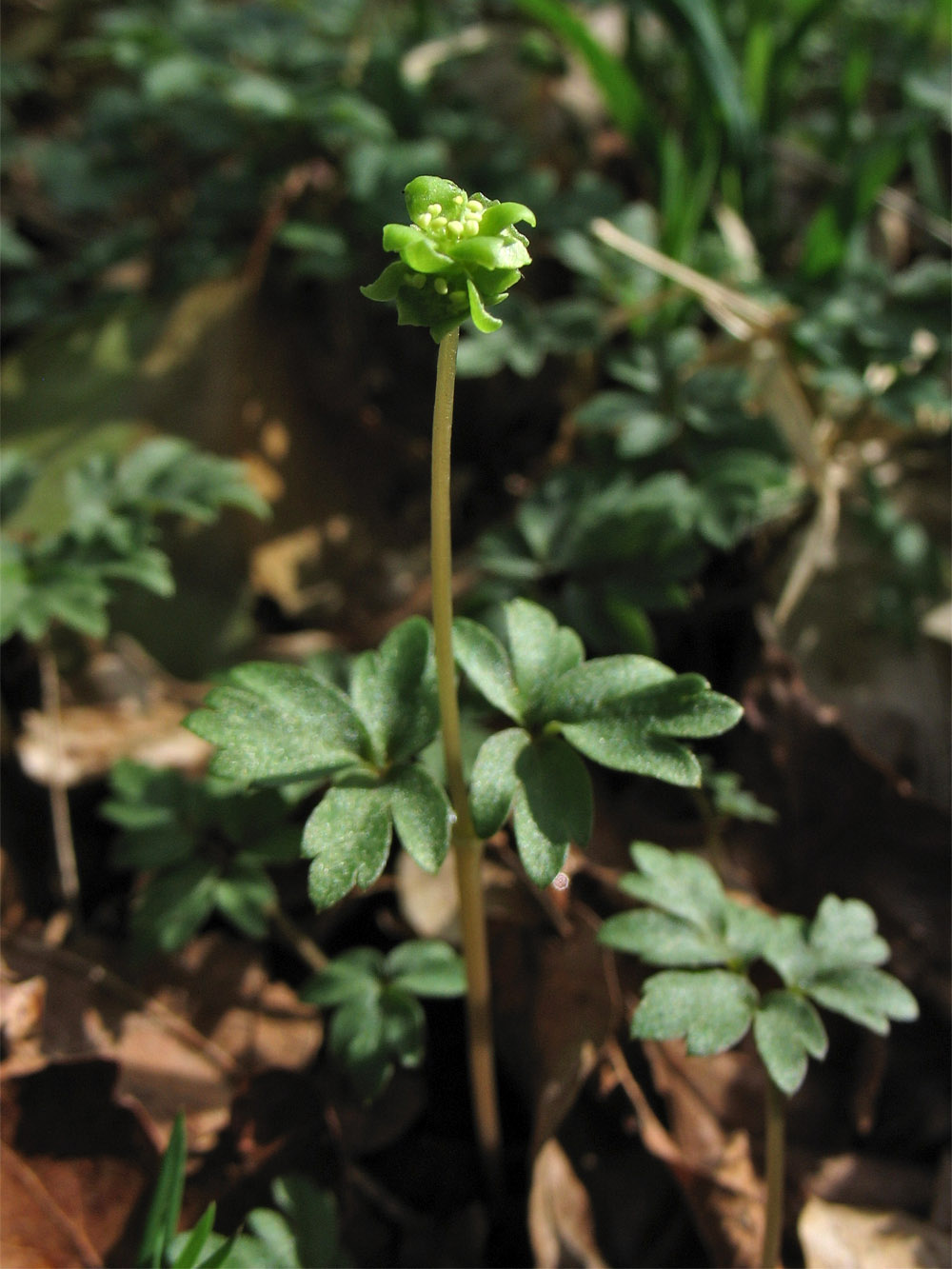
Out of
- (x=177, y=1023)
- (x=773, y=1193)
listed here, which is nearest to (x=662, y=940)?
(x=773, y=1193)

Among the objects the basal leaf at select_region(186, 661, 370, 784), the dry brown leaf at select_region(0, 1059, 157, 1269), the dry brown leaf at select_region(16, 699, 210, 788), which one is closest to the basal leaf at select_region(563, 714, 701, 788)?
the basal leaf at select_region(186, 661, 370, 784)

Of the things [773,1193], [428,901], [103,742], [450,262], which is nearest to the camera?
[450,262]

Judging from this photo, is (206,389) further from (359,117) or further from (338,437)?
(359,117)

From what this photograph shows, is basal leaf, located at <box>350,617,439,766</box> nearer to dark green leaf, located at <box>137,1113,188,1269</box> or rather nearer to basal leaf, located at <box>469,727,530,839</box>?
basal leaf, located at <box>469,727,530,839</box>

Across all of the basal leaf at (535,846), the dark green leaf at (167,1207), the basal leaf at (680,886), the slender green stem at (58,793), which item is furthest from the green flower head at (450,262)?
the slender green stem at (58,793)

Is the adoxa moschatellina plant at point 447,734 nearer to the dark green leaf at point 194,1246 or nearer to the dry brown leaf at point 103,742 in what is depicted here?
the dark green leaf at point 194,1246

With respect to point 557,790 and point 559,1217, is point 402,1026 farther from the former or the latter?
point 557,790

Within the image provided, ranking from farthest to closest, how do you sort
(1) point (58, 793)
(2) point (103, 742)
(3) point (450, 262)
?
1. (2) point (103, 742)
2. (1) point (58, 793)
3. (3) point (450, 262)
